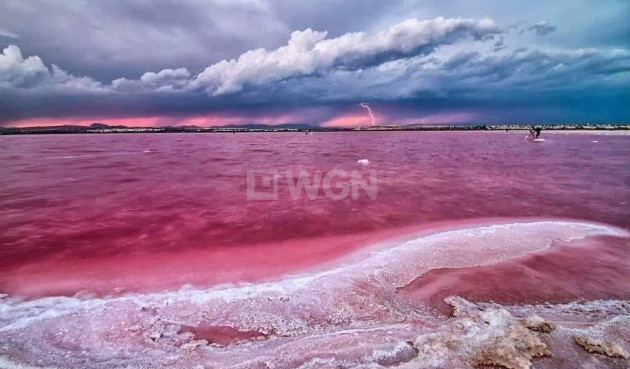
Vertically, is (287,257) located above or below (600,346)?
below

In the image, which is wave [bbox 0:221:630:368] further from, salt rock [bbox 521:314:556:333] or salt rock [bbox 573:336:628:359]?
salt rock [bbox 573:336:628:359]

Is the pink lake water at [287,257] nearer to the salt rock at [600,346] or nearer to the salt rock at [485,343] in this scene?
the salt rock at [485,343]

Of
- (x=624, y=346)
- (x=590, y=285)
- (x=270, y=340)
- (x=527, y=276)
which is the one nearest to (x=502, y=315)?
(x=624, y=346)

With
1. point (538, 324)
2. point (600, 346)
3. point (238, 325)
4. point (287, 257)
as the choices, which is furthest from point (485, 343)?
point (287, 257)

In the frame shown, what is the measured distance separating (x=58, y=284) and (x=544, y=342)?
6.83 metres

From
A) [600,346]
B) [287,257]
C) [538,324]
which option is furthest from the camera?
[287,257]

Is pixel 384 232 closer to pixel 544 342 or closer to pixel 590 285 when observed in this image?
pixel 590 285

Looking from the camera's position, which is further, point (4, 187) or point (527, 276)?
point (4, 187)

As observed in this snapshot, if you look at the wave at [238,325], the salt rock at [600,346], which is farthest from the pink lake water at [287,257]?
the salt rock at [600,346]

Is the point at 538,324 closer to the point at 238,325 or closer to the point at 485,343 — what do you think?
the point at 485,343

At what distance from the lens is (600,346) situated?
364 cm

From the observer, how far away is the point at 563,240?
7609 mm

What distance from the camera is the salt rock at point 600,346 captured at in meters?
3.54

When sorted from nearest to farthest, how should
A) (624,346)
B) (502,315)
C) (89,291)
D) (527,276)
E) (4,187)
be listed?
(624,346)
(502,315)
(89,291)
(527,276)
(4,187)
